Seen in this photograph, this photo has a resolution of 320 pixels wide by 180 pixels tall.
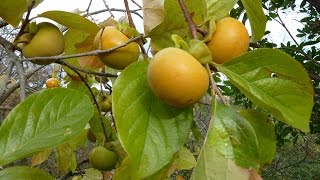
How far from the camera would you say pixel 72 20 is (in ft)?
2.96

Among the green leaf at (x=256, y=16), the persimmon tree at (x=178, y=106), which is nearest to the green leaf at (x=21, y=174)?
the persimmon tree at (x=178, y=106)

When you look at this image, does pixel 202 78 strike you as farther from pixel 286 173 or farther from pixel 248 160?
pixel 286 173

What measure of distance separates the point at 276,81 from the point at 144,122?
0.19 metres

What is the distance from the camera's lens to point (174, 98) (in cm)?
58

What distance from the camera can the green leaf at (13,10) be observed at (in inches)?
33.1

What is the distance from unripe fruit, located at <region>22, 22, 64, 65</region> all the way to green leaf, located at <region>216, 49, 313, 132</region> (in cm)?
36

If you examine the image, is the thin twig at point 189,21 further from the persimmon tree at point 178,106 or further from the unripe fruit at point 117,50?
the unripe fruit at point 117,50

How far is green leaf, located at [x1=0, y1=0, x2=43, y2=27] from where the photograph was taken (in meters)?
0.84

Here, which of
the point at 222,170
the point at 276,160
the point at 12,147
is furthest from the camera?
the point at 276,160

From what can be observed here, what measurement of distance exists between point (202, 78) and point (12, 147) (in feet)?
1.04

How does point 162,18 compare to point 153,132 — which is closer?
point 153,132

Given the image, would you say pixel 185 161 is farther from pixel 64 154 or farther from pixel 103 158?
pixel 64 154

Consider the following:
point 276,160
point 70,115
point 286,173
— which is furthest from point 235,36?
point 276,160

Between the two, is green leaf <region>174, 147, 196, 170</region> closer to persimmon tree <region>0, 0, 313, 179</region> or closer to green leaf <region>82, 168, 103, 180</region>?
persimmon tree <region>0, 0, 313, 179</region>
